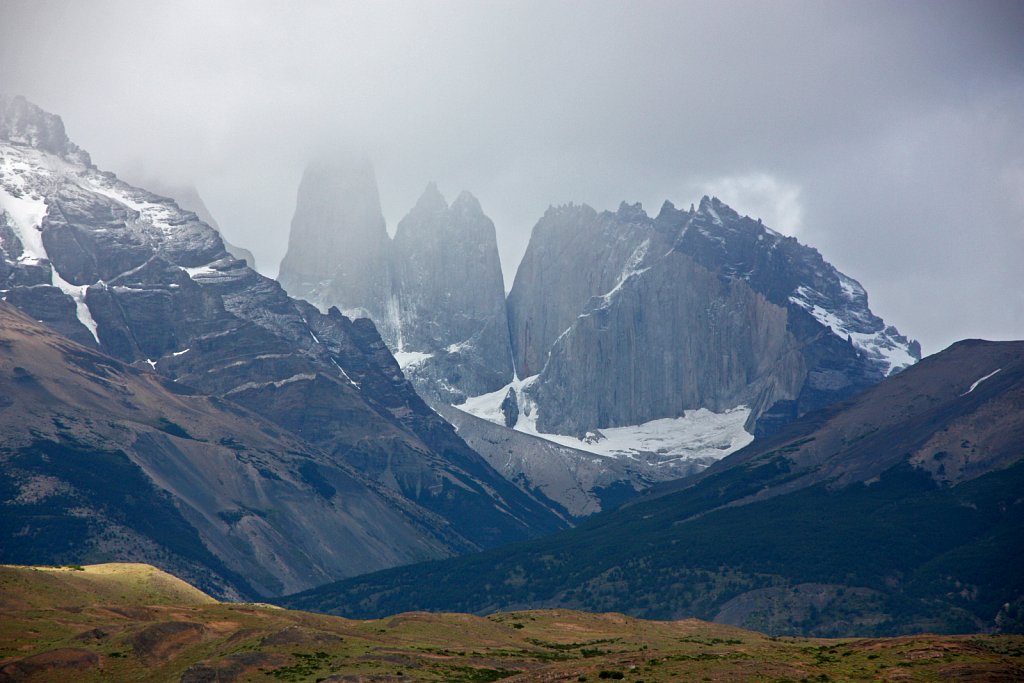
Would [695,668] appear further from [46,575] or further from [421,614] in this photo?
[46,575]

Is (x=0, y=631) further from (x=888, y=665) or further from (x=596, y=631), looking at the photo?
(x=888, y=665)

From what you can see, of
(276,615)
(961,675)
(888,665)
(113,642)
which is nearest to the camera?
(961,675)

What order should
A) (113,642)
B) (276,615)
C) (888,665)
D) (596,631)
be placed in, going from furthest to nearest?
(596,631)
(276,615)
(113,642)
(888,665)

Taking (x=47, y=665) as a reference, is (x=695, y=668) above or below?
above

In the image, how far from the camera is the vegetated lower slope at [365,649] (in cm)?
11975

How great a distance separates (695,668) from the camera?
395 feet

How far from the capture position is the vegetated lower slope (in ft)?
393

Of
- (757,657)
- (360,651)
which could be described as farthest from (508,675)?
(757,657)

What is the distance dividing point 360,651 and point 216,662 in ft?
50.9

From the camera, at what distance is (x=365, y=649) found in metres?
138

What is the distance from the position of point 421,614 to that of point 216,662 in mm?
47674

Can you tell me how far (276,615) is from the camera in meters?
164

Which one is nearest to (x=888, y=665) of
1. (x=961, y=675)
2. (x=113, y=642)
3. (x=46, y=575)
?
(x=961, y=675)

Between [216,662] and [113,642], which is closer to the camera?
[216,662]
